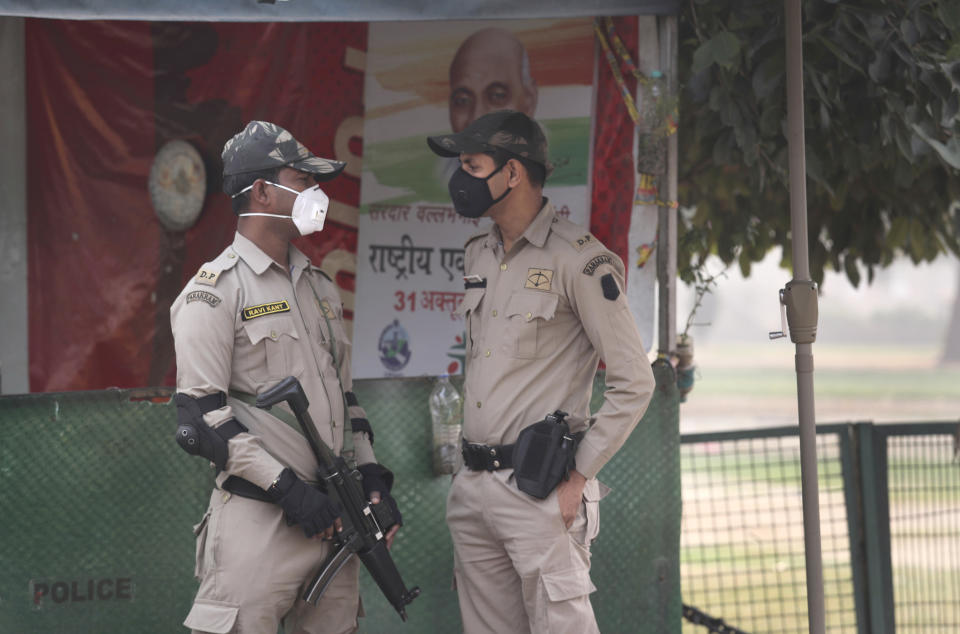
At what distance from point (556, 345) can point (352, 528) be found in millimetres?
858

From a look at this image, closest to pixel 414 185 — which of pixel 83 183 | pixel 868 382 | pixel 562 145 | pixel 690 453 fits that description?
pixel 562 145

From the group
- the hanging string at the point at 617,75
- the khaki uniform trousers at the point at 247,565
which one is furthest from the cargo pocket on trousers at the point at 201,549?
the hanging string at the point at 617,75

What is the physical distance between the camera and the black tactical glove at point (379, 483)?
11.3ft

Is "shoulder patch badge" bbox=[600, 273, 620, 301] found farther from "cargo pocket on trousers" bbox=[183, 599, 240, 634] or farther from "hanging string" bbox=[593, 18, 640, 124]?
"hanging string" bbox=[593, 18, 640, 124]

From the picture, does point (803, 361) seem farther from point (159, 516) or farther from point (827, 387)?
point (827, 387)

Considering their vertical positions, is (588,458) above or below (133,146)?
below

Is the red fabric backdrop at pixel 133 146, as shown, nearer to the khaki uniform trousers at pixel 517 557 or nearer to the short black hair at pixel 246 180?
the short black hair at pixel 246 180

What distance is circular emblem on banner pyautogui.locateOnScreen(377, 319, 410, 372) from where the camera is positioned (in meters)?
5.38

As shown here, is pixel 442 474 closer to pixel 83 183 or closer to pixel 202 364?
pixel 202 364

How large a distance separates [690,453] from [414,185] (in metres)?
2.07

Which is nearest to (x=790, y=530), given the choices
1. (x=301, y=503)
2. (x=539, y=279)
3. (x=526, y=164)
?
(x=539, y=279)

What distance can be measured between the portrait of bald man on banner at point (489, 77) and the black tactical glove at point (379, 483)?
2.27 metres

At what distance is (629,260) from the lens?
15.8 feet

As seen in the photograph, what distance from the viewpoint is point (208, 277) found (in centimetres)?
326
